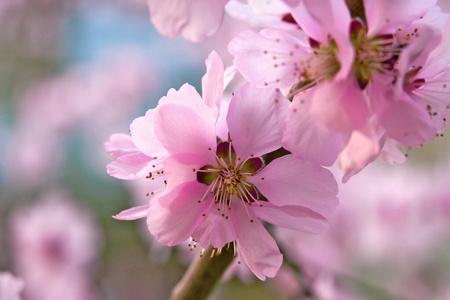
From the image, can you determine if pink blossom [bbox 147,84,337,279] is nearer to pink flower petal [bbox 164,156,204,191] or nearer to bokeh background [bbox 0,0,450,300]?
pink flower petal [bbox 164,156,204,191]

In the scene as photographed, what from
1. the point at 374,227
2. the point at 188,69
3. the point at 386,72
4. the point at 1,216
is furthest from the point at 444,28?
the point at 188,69

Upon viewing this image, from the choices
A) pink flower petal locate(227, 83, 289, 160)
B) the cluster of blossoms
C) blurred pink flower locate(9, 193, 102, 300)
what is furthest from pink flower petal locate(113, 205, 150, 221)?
blurred pink flower locate(9, 193, 102, 300)

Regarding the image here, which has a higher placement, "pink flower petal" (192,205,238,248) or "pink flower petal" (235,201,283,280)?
"pink flower petal" (192,205,238,248)

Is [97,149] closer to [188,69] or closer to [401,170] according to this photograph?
[188,69]

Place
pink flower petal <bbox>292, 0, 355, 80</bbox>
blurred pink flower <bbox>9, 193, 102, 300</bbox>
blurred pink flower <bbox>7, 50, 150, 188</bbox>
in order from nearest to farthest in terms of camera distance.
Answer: pink flower petal <bbox>292, 0, 355, 80</bbox>, blurred pink flower <bbox>9, 193, 102, 300</bbox>, blurred pink flower <bbox>7, 50, 150, 188</bbox>

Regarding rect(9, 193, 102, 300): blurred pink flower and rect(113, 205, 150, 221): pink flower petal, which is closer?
→ rect(113, 205, 150, 221): pink flower petal

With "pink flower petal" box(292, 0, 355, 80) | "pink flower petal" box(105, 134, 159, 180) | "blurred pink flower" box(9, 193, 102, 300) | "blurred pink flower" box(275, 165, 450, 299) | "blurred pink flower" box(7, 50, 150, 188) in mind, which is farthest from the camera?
"blurred pink flower" box(7, 50, 150, 188)

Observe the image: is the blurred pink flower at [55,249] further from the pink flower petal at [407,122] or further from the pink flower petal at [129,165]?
the pink flower petal at [407,122]
